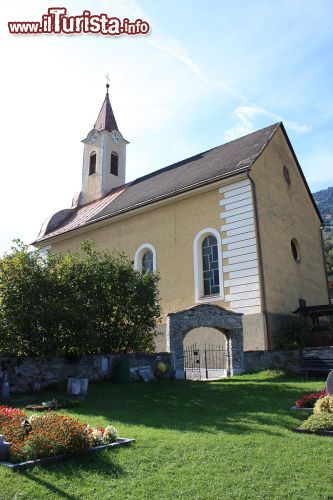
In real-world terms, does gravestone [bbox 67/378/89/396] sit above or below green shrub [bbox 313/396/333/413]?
above

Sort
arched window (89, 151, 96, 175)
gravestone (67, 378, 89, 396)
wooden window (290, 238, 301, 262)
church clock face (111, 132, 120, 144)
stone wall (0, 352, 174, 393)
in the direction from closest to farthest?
gravestone (67, 378, 89, 396), stone wall (0, 352, 174, 393), wooden window (290, 238, 301, 262), arched window (89, 151, 96, 175), church clock face (111, 132, 120, 144)

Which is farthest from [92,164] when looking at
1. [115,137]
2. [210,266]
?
[210,266]

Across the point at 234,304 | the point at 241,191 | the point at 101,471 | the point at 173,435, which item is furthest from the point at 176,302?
the point at 101,471

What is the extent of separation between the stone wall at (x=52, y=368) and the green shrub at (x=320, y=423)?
7786 millimetres

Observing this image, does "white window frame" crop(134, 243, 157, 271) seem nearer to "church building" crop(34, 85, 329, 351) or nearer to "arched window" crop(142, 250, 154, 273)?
"church building" crop(34, 85, 329, 351)

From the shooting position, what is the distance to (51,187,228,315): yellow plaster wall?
21.4m

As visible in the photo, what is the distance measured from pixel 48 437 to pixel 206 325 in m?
10.8

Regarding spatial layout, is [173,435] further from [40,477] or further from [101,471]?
[40,477]

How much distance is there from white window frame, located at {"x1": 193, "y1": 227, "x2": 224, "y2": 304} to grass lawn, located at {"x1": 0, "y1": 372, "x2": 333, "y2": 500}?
10.1m

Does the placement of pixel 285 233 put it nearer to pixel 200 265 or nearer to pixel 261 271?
pixel 261 271

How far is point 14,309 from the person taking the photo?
→ 1332 cm

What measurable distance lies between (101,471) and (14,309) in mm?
8472

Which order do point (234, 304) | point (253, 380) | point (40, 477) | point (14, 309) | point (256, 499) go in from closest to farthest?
point (256, 499)
point (40, 477)
point (14, 309)
point (253, 380)
point (234, 304)

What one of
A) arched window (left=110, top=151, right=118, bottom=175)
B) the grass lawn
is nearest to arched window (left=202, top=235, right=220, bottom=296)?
the grass lawn
